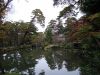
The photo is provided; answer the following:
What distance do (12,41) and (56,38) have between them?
1517 cm

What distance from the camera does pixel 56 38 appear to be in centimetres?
8131

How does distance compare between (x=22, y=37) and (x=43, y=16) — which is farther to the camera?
(x=22, y=37)

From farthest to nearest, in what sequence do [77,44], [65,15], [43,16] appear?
1. [43,16]
2. [77,44]
3. [65,15]

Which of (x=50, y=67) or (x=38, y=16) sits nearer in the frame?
(x=50, y=67)

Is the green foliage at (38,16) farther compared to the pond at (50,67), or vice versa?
the green foliage at (38,16)

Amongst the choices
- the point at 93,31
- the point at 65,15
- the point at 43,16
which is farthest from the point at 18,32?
the point at 65,15

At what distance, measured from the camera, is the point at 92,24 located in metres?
22.2

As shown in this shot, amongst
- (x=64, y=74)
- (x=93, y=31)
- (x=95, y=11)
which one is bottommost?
(x=64, y=74)

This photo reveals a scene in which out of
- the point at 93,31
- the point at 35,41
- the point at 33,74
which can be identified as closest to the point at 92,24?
the point at 93,31

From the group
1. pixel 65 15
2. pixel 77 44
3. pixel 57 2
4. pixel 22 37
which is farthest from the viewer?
pixel 22 37

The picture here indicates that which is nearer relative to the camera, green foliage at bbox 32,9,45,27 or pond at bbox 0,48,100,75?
pond at bbox 0,48,100,75

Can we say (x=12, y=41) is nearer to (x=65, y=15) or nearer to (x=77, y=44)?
(x=77, y=44)

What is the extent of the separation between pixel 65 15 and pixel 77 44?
31.7 m

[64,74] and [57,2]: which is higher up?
[57,2]
